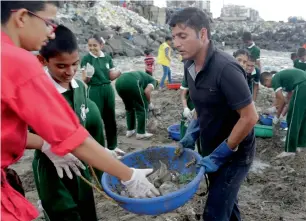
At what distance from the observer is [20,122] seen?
1276 millimetres

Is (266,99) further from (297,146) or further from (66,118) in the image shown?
(66,118)

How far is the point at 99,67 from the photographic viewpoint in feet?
17.3

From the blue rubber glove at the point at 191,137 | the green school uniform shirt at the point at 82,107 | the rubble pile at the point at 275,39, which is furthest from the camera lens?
the rubble pile at the point at 275,39

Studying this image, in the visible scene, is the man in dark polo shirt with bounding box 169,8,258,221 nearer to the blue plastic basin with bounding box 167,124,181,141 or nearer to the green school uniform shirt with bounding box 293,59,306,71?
the blue plastic basin with bounding box 167,124,181,141

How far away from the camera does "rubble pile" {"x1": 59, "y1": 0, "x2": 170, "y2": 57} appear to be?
1908 cm

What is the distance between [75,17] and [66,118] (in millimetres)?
23460

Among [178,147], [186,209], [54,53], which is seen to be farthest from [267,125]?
[54,53]

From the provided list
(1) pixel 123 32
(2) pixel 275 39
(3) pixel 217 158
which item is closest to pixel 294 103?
(3) pixel 217 158

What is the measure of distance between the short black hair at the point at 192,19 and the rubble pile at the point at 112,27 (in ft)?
50.1

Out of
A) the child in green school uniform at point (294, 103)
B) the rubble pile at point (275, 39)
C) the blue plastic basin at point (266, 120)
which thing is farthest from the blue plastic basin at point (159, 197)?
the rubble pile at point (275, 39)

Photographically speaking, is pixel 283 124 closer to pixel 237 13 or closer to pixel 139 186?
pixel 139 186

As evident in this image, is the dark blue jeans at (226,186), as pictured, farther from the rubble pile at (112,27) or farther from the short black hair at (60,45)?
the rubble pile at (112,27)

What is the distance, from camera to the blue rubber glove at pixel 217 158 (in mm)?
2207

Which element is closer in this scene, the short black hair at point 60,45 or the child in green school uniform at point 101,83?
the short black hair at point 60,45
